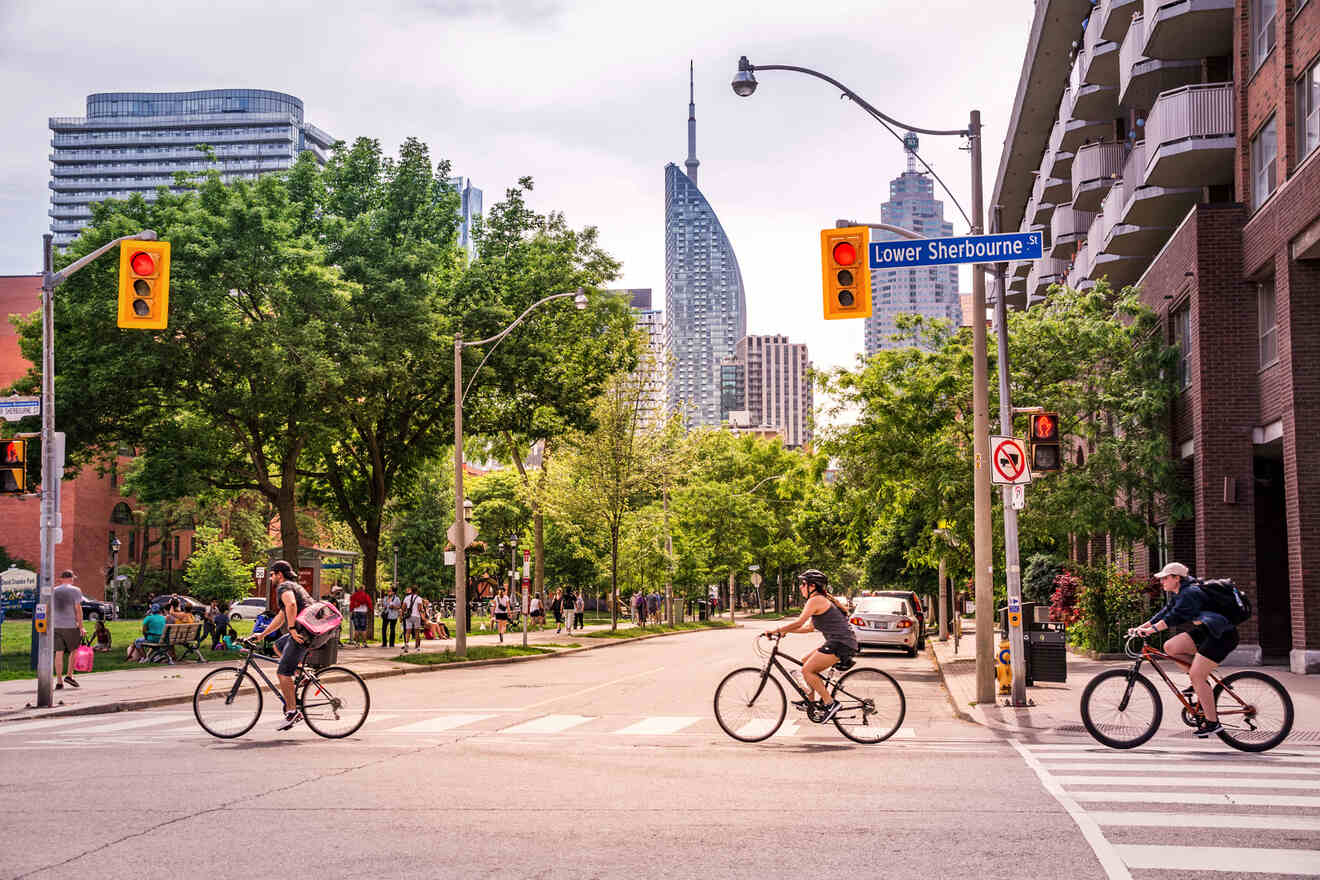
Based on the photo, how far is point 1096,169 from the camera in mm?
39344

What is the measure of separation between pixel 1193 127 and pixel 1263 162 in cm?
292

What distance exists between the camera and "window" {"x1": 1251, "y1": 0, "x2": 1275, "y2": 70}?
1067 inches

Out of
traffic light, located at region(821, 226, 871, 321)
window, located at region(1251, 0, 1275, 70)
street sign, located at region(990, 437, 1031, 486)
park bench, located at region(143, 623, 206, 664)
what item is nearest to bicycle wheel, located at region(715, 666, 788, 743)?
traffic light, located at region(821, 226, 871, 321)

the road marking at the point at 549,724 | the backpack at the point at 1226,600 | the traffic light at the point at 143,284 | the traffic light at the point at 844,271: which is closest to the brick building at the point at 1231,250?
the traffic light at the point at 844,271

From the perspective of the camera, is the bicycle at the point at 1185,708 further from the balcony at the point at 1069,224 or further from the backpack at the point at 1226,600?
the balcony at the point at 1069,224

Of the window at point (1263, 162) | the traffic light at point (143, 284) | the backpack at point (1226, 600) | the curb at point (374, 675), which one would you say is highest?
the window at point (1263, 162)

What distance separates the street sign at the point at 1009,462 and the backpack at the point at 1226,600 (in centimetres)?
506

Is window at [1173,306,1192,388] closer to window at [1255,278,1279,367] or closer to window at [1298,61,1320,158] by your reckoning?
window at [1255,278,1279,367]

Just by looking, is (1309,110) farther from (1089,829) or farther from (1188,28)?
(1089,829)

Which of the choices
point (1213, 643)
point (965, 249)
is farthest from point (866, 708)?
point (965, 249)

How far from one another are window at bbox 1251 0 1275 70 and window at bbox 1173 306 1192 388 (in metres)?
5.36

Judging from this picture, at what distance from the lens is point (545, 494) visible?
5062 centimetres

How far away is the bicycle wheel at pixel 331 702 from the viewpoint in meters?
14.3

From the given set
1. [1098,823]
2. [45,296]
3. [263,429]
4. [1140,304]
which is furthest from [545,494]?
[1098,823]
